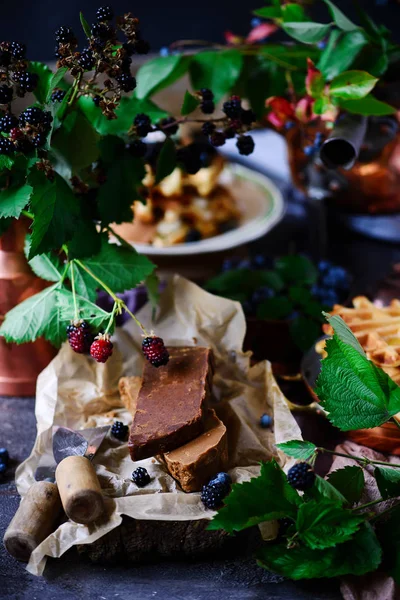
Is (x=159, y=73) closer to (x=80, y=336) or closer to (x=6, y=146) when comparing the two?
(x=6, y=146)

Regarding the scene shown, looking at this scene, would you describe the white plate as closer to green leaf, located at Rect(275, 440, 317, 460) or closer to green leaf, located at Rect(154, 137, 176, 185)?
green leaf, located at Rect(154, 137, 176, 185)

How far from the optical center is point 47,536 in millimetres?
855

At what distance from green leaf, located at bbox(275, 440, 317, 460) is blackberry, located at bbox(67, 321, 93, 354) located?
292 mm

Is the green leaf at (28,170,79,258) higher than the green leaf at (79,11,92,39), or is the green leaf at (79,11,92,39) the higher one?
the green leaf at (79,11,92,39)

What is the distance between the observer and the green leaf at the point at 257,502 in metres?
0.79

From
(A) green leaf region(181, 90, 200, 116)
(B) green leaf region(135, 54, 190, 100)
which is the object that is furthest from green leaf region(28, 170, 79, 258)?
(B) green leaf region(135, 54, 190, 100)

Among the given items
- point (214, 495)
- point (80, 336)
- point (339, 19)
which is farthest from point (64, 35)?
point (214, 495)

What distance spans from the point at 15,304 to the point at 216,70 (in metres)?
0.55

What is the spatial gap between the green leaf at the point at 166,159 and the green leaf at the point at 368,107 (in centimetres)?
28

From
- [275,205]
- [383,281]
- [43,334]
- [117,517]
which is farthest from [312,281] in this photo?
[117,517]

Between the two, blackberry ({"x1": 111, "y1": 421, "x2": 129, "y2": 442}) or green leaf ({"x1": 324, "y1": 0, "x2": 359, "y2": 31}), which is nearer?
blackberry ({"x1": 111, "y1": 421, "x2": 129, "y2": 442})

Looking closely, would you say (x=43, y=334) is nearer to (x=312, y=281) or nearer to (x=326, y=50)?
(x=312, y=281)

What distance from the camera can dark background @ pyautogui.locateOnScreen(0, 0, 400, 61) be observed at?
2062mm

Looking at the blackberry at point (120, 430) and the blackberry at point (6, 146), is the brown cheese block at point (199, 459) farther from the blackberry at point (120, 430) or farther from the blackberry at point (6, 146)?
the blackberry at point (6, 146)
